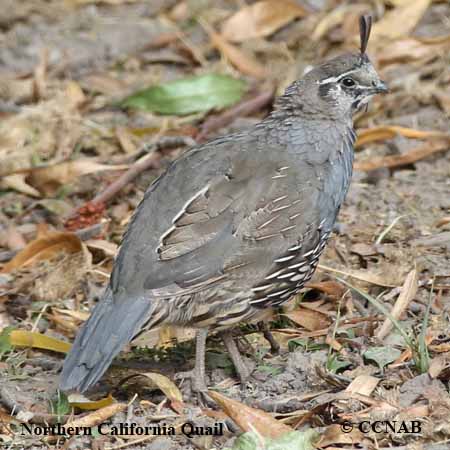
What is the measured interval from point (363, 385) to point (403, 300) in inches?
29.1

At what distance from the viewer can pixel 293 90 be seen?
547cm

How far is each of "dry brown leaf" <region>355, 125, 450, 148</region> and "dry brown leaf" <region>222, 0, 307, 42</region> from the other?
176 cm

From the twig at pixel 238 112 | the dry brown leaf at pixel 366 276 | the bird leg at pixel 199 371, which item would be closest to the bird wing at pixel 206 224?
the bird leg at pixel 199 371

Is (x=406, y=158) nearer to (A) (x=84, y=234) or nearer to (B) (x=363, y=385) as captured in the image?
(A) (x=84, y=234)

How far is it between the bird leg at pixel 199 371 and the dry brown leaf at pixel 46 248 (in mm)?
1315

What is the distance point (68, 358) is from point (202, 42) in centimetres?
431

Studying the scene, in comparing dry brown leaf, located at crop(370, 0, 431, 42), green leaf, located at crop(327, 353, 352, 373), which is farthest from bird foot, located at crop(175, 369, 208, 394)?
dry brown leaf, located at crop(370, 0, 431, 42)

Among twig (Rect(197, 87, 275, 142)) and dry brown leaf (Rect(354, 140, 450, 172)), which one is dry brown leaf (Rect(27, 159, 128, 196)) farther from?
dry brown leaf (Rect(354, 140, 450, 172))

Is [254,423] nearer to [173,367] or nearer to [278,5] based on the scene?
[173,367]

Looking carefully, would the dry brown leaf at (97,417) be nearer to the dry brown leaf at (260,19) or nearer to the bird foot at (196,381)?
the bird foot at (196,381)

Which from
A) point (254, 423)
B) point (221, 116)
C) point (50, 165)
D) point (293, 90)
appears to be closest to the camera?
point (254, 423)

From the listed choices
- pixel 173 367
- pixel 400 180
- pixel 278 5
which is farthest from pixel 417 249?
pixel 278 5

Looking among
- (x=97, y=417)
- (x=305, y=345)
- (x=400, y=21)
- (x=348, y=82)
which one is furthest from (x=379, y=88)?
(x=400, y=21)

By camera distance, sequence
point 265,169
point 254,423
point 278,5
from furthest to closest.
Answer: point 278,5 → point 265,169 → point 254,423
